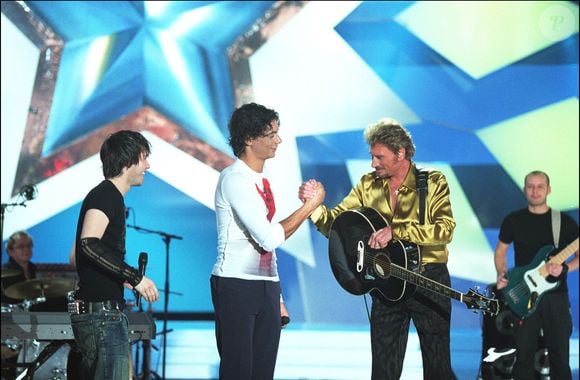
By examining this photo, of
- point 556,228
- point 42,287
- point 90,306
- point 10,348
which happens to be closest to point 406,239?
point 90,306

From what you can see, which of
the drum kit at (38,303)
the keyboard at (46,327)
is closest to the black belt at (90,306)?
the keyboard at (46,327)

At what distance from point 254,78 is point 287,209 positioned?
135cm

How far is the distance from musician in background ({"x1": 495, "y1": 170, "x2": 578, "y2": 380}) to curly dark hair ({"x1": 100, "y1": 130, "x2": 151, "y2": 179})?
340 cm

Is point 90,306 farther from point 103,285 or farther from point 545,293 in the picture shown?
point 545,293

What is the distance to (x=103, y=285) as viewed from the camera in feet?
12.1

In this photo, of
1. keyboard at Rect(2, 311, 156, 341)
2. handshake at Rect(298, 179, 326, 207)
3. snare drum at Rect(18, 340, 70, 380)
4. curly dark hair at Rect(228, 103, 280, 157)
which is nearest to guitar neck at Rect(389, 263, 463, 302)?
handshake at Rect(298, 179, 326, 207)

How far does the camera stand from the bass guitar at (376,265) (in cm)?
430

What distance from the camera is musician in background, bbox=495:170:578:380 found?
610cm

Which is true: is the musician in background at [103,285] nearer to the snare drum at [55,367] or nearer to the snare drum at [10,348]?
the snare drum at [55,367]

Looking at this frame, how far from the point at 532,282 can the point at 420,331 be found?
2.13 metres

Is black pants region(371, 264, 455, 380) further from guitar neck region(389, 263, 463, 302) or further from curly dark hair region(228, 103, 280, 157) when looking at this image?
curly dark hair region(228, 103, 280, 157)

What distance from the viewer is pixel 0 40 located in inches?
348

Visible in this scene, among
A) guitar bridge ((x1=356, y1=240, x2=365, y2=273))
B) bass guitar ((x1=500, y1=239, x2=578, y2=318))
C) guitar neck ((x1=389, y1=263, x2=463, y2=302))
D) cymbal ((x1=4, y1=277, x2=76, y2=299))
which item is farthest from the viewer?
cymbal ((x1=4, y1=277, x2=76, y2=299))

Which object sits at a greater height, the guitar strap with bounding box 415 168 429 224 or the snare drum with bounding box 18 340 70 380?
the guitar strap with bounding box 415 168 429 224
